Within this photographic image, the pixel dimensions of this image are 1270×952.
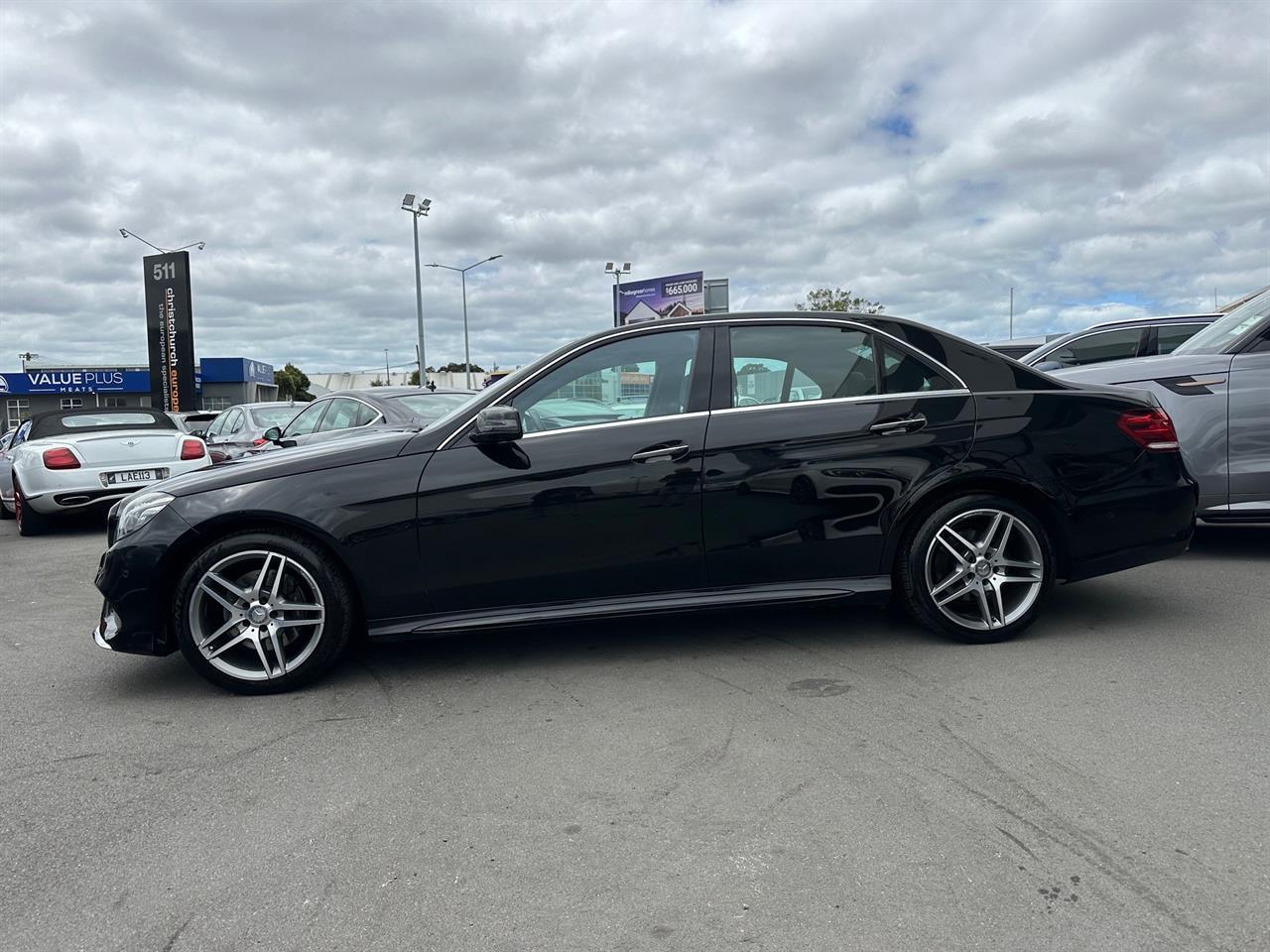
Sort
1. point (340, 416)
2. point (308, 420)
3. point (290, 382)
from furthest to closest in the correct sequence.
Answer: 1. point (290, 382)
2. point (308, 420)
3. point (340, 416)

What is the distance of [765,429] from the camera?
4.22 m

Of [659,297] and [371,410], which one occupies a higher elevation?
[659,297]

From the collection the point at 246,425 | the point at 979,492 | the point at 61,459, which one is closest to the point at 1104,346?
the point at 979,492

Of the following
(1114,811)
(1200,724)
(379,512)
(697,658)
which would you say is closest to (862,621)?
(697,658)

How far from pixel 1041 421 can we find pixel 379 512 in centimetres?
313

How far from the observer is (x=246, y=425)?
39.2ft

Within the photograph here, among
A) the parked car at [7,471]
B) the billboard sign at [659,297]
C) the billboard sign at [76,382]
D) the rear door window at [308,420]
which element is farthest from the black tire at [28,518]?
the billboard sign at [76,382]

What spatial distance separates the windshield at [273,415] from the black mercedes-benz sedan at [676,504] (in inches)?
318

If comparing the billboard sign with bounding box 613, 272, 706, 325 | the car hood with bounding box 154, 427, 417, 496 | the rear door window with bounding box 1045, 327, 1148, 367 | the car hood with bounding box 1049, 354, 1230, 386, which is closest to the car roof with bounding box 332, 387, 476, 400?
the car hood with bounding box 154, 427, 417, 496

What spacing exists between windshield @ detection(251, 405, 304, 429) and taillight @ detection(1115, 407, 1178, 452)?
393 inches

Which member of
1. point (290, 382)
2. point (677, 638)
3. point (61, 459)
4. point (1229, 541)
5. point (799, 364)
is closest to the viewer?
point (799, 364)

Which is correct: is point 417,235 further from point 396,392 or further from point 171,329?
point 396,392

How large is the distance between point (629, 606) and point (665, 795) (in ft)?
4.26

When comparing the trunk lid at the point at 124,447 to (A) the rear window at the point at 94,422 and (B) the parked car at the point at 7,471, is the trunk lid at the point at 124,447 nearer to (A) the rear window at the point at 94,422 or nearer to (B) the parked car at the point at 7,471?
(A) the rear window at the point at 94,422
